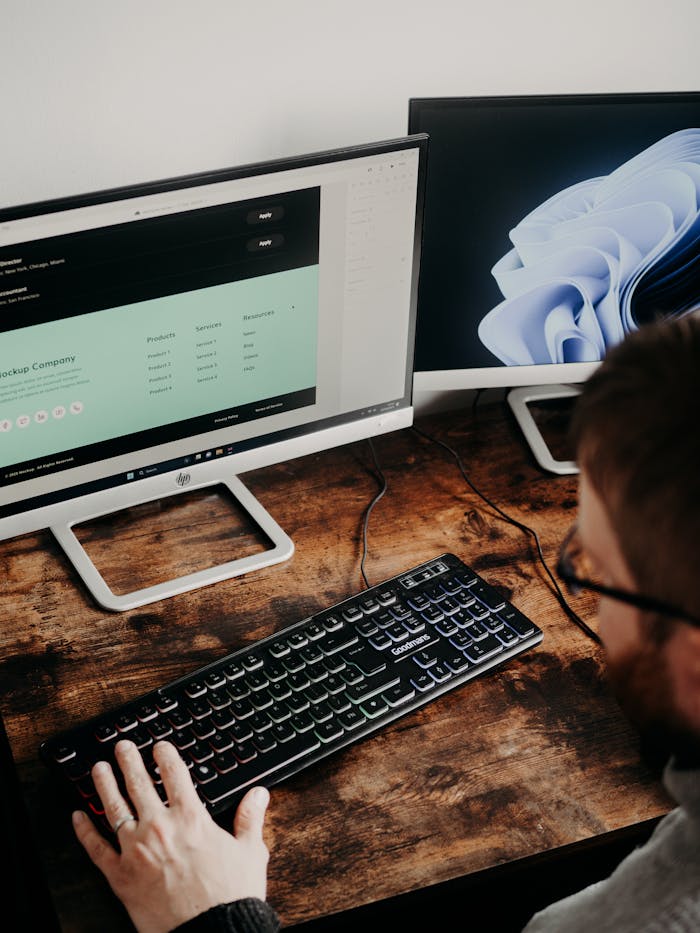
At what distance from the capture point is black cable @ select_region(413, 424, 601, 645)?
1.22 metres

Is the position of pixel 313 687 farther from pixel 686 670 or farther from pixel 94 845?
pixel 686 670

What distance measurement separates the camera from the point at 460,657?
1.12 metres

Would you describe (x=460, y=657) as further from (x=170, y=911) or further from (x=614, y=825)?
(x=170, y=911)

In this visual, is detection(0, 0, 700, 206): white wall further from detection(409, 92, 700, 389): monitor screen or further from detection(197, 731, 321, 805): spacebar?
detection(197, 731, 321, 805): spacebar

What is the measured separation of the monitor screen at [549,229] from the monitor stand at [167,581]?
12.0 inches

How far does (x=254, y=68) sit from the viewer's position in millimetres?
1323

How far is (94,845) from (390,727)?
33cm

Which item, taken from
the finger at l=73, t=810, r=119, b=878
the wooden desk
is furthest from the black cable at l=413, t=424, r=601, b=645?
the finger at l=73, t=810, r=119, b=878

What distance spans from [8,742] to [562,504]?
80 cm

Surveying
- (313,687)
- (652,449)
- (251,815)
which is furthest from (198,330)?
(652,449)

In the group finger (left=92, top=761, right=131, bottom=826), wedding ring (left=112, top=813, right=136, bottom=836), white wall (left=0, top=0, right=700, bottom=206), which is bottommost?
wedding ring (left=112, top=813, right=136, bottom=836)

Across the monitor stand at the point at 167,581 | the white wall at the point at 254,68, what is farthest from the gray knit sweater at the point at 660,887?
the white wall at the point at 254,68

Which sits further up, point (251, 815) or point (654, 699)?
point (654, 699)

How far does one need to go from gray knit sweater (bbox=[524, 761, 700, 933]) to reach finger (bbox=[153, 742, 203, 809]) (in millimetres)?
347
